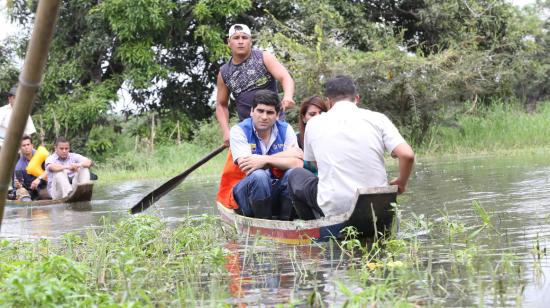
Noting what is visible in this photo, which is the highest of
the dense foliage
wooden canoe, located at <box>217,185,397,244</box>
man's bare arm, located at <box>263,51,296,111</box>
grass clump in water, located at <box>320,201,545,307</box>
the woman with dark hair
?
the dense foliage

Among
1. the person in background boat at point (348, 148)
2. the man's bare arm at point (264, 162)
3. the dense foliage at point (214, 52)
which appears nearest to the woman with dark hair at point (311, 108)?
the man's bare arm at point (264, 162)

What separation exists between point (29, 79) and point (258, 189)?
385cm

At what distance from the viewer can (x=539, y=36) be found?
28.4 m

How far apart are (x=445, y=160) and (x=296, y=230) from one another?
9695 millimetres

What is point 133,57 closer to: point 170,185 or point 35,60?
point 170,185

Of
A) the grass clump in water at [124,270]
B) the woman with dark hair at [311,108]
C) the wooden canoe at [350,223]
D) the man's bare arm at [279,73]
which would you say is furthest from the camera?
the man's bare arm at [279,73]

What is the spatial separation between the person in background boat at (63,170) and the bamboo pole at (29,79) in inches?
351

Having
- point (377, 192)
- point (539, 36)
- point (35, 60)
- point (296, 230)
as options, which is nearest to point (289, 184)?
point (296, 230)

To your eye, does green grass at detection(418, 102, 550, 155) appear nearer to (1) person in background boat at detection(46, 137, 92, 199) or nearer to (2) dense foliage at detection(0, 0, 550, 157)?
(2) dense foliage at detection(0, 0, 550, 157)

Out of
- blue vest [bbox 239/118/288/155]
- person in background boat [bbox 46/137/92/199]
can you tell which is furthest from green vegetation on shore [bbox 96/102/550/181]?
blue vest [bbox 239/118/288/155]

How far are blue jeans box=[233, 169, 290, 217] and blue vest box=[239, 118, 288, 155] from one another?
235 mm

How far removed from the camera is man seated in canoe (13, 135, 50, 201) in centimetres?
1270

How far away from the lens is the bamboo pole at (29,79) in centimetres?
327

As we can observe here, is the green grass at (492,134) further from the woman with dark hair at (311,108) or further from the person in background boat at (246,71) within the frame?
the woman with dark hair at (311,108)
